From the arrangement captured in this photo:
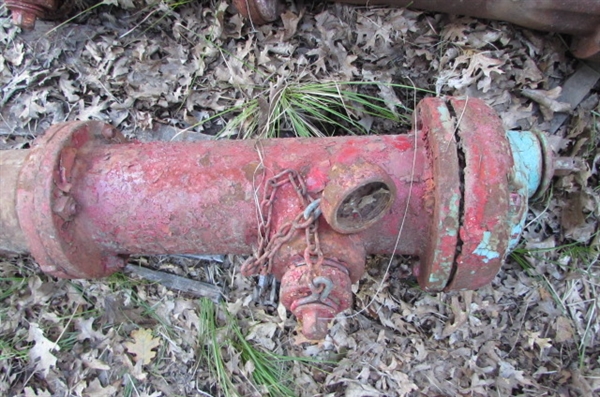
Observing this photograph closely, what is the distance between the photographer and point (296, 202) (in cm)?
180

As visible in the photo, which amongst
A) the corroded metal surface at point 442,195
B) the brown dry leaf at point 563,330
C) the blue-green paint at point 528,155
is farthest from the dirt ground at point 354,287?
the corroded metal surface at point 442,195

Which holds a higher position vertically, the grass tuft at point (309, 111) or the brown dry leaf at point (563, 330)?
the grass tuft at point (309, 111)

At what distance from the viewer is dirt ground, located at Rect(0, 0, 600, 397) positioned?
2.70m

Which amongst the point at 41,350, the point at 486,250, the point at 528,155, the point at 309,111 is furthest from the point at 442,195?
the point at 41,350

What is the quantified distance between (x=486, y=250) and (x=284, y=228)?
31.8 inches

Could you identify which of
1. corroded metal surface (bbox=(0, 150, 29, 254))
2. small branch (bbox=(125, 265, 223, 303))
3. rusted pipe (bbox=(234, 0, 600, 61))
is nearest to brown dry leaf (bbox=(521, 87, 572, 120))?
rusted pipe (bbox=(234, 0, 600, 61))

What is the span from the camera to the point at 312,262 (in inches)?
68.4

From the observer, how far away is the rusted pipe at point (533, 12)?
7.85 ft

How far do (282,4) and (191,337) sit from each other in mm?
2293

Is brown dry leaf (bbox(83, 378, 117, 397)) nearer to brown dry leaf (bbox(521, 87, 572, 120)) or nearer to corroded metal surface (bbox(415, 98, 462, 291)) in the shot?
corroded metal surface (bbox(415, 98, 462, 291))

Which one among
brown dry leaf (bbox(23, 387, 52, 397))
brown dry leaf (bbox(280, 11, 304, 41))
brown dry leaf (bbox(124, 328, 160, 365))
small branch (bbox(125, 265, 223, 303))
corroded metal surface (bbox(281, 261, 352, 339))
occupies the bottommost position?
brown dry leaf (bbox(23, 387, 52, 397))

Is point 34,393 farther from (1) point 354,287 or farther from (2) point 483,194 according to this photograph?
(2) point 483,194

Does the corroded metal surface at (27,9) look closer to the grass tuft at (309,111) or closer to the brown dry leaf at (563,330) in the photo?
the grass tuft at (309,111)

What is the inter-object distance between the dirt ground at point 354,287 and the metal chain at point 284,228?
1.11 m
